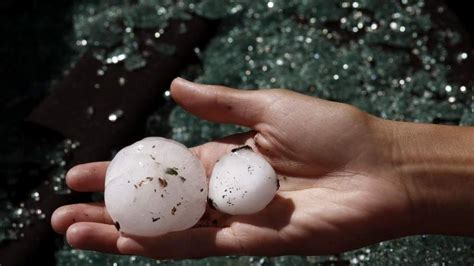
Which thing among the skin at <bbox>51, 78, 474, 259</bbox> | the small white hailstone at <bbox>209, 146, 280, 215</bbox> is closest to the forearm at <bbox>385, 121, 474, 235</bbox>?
the skin at <bbox>51, 78, 474, 259</bbox>

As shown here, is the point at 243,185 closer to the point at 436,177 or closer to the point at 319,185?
the point at 319,185

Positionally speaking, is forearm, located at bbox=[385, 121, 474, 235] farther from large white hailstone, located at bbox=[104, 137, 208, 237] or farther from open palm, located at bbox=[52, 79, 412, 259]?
large white hailstone, located at bbox=[104, 137, 208, 237]

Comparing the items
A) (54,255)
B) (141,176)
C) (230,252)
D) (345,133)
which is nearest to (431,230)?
(345,133)

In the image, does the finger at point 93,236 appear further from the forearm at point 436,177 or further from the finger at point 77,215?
the forearm at point 436,177

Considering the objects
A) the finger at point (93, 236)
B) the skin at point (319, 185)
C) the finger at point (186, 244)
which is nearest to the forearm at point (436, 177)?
the skin at point (319, 185)

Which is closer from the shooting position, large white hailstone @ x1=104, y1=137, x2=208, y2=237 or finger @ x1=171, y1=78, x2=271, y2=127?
large white hailstone @ x1=104, y1=137, x2=208, y2=237

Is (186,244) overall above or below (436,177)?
below

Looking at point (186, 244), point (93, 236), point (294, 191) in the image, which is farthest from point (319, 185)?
point (93, 236)
